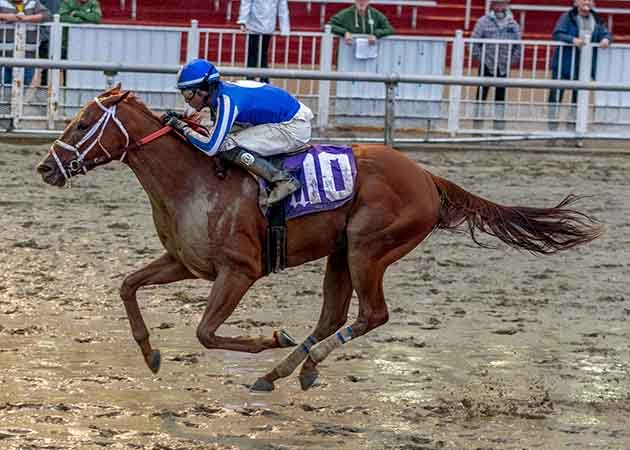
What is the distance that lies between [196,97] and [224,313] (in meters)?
1.13

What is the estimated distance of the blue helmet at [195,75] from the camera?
7.22m

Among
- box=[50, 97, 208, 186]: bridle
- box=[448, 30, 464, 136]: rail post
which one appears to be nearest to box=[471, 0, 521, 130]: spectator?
box=[448, 30, 464, 136]: rail post

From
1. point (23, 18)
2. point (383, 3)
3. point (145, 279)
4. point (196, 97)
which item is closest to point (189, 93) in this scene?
point (196, 97)

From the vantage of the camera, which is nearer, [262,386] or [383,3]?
[262,386]

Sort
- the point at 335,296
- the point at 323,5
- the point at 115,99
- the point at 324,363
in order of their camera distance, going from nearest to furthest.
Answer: the point at 115,99, the point at 335,296, the point at 324,363, the point at 323,5

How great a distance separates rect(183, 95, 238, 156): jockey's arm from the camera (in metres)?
7.23

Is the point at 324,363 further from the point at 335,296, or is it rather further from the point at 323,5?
the point at 323,5

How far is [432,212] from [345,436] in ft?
5.50

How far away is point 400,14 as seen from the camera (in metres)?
23.4

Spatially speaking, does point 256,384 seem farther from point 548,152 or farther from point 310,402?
point 548,152

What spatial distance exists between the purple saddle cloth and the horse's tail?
0.69 meters

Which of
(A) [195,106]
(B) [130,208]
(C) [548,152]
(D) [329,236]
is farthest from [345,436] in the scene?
(C) [548,152]

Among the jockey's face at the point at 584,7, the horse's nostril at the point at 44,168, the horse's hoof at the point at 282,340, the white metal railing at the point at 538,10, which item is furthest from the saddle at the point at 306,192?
the white metal railing at the point at 538,10

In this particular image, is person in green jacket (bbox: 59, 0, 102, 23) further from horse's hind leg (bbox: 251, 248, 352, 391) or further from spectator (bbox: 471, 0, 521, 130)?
horse's hind leg (bbox: 251, 248, 352, 391)
